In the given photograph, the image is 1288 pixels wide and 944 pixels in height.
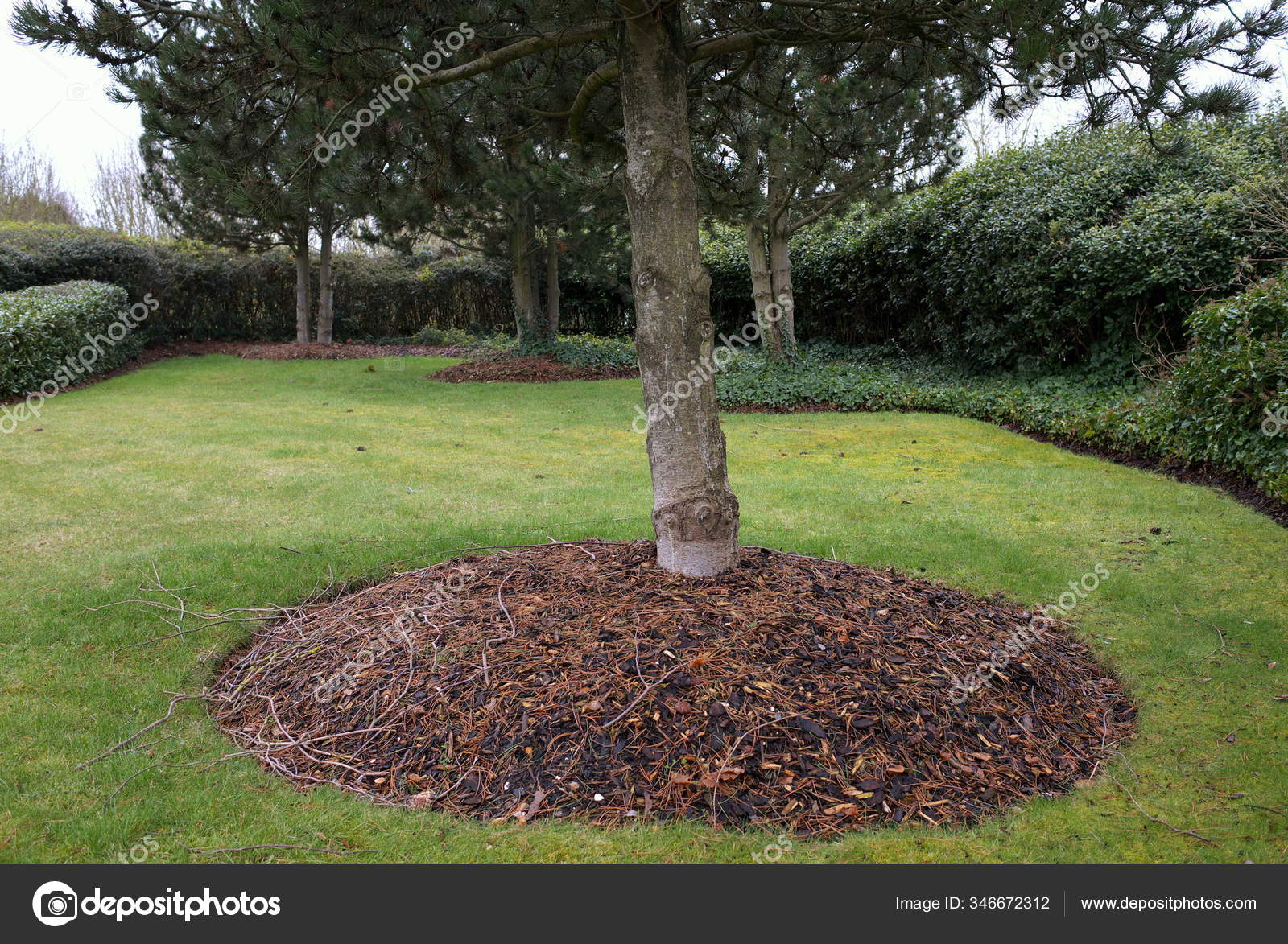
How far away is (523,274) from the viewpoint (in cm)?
1719

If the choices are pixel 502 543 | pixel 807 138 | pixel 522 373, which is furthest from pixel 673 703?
pixel 522 373

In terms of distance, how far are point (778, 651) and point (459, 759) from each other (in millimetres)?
1355

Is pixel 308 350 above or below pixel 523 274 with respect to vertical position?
below

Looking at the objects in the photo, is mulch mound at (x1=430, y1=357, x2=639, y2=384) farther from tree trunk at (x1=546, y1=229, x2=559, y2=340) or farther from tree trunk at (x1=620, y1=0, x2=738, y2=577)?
tree trunk at (x1=620, y1=0, x2=738, y2=577)

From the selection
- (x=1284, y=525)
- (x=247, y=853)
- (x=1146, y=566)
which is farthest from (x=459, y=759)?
(x=1284, y=525)

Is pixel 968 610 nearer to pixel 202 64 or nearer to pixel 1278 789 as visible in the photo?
pixel 1278 789

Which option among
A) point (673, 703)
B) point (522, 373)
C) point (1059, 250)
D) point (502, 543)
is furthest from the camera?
point (522, 373)

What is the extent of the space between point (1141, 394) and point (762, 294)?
6.68 m

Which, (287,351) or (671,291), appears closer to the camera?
(671,291)

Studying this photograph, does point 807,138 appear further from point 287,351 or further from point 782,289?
point 287,351
